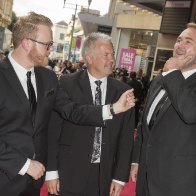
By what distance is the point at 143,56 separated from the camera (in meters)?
21.0

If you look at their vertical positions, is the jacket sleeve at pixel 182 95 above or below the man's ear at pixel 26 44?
below

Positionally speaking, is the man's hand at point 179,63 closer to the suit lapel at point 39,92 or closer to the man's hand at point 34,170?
the suit lapel at point 39,92

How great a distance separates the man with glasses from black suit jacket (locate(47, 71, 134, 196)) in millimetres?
148

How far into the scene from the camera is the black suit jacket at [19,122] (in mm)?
2377

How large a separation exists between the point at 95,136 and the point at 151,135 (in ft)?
1.79

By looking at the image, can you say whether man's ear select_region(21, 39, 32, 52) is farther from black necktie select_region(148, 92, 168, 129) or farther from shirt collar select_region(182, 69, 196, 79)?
shirt collar select_region(182, 69, 196, 79)

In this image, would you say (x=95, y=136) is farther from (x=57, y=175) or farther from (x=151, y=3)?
(x=151, y=3)

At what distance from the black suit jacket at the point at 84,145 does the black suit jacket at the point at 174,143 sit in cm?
35

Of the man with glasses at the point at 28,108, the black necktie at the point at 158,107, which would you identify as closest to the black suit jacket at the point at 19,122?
the man with glasses at the point at 28,108

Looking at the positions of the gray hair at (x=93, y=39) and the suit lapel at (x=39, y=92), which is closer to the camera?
the suit lapel at (x=39, y=92)

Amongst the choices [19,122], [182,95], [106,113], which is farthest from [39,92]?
[182,95]

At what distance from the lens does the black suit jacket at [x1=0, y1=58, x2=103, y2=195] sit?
2.38 m

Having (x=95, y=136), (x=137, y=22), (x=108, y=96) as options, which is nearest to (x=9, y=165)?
(x=95, y=136)

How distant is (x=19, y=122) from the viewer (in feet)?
7.99
